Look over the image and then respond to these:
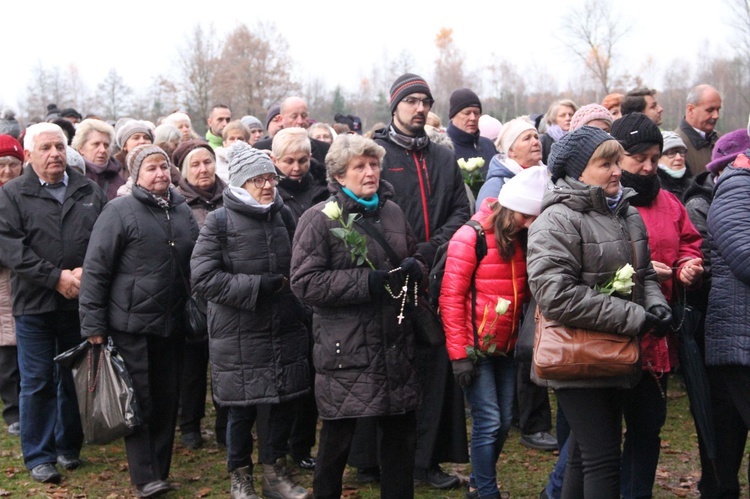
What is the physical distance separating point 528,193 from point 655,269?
33.2 inches

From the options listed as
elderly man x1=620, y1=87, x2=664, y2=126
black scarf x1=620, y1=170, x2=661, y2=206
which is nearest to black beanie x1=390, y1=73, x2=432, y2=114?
black scarf x1=620, y1=170, x2=661, y2=206

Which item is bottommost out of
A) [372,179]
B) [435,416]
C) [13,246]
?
[435,416]

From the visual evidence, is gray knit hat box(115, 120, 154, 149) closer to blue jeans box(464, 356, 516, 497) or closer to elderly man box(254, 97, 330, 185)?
elderly man box(254, 97, 330, 185)

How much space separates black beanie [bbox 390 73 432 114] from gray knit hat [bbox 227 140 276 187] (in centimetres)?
115

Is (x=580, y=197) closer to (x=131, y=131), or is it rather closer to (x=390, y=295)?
(x=390, y=295)

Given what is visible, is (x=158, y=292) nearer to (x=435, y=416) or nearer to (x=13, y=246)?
(x=13, y=246)

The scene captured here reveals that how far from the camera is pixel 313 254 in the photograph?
5352 mm

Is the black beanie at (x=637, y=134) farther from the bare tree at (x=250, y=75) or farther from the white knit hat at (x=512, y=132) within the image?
the bare tree at (x=250, y=75)

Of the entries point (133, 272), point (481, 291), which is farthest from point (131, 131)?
point (481, 291)

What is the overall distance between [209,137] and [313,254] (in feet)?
23.1

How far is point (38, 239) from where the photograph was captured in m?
6.61

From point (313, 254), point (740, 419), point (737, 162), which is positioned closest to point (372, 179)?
point (313, 254)

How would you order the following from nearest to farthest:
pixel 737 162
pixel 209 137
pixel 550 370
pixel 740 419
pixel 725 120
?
pixel 550 370
pixel 737 162
pixel 740 419
pixel 209 137
pixel 725 120

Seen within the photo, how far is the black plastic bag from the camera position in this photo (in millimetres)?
5996
